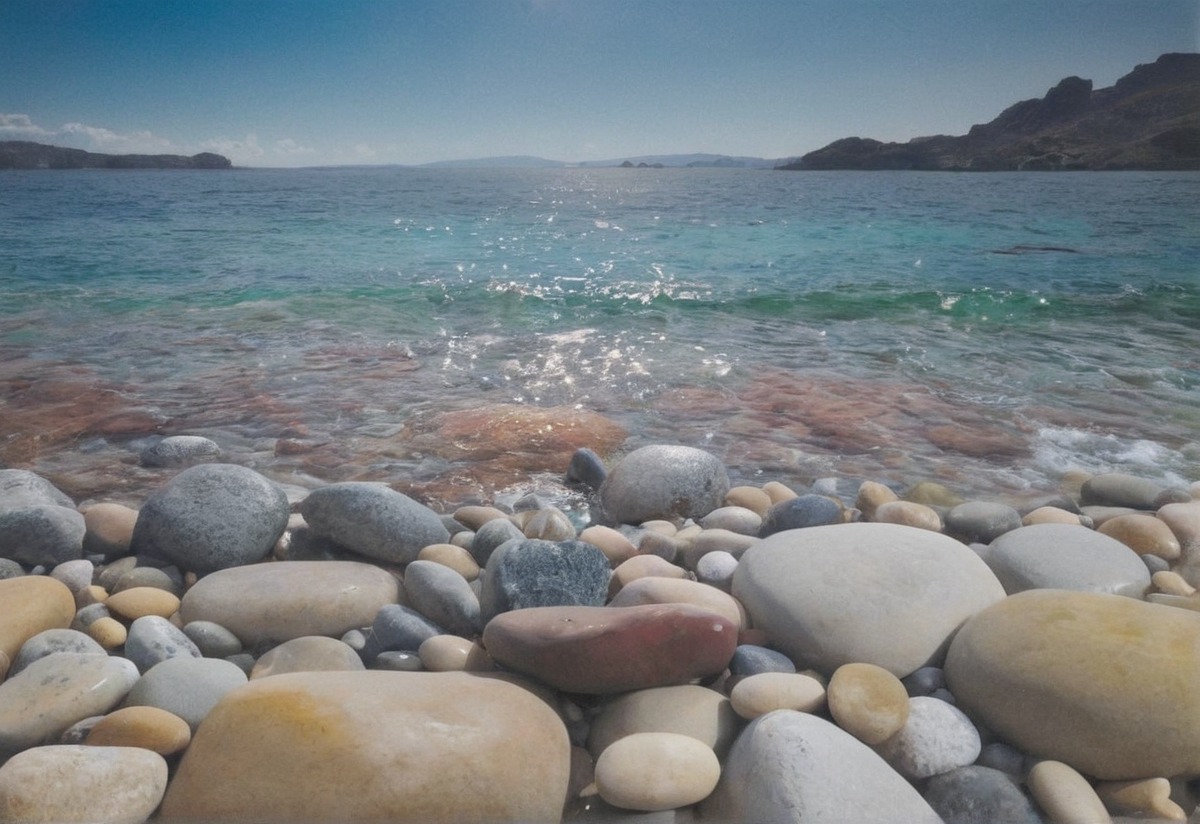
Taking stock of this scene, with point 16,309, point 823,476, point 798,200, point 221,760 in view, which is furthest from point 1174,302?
point 798,200

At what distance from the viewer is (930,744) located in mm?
1678

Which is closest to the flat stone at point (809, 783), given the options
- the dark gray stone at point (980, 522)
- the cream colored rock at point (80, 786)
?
the cream colored rock at point (80, 786)

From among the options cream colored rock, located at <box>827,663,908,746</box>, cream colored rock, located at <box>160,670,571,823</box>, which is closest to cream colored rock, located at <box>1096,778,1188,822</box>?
cream colored rock, located at <box>827,663,908,746</box>

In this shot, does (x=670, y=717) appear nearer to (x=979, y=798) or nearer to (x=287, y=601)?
(x=979, y=798)

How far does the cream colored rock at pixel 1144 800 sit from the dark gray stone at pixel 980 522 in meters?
1.55

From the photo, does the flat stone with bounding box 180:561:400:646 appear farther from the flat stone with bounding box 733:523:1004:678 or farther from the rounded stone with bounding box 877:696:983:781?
the rounded stone with bounding box 877:696:983:781

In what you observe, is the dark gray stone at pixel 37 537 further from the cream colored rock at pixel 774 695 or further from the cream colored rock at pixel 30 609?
the cream colored rock at pixel 774 695

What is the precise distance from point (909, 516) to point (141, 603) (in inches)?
110

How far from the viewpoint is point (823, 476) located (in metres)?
4.02

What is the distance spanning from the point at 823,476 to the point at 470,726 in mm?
2829

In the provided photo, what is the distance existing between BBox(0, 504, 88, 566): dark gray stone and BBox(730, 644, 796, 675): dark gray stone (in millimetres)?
2429

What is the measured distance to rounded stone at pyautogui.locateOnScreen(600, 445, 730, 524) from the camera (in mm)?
3438

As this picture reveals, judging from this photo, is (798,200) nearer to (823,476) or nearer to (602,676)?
(823,476)

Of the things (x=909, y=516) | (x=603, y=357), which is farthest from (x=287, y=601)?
(x=603, y=357)
